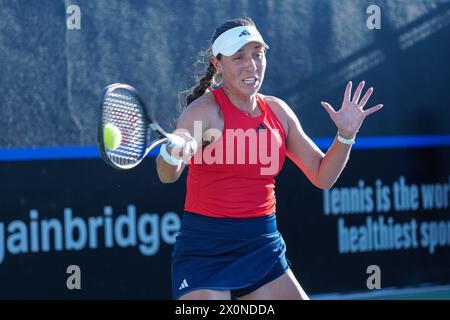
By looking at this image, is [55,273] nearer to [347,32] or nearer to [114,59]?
[114,59]

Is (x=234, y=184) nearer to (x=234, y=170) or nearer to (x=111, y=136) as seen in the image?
(x=234, y=170)

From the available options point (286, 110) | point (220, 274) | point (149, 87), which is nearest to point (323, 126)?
point (149, 87)

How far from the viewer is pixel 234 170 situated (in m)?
3.29

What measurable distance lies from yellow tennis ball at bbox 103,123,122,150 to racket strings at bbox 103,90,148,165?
0.04m

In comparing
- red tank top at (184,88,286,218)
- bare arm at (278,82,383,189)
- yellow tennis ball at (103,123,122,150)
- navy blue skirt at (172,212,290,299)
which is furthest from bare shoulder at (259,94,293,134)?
yellow tennis ball at (103,123,122,150)

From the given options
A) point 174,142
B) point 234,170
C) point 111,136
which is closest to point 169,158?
point 174,142

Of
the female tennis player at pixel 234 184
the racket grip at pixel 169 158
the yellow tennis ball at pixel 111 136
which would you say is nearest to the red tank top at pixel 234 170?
the female tennis player at pixel 234 184

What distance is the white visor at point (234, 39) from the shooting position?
11.1ft

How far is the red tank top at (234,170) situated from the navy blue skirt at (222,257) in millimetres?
42

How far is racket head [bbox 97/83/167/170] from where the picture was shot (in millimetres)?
3008

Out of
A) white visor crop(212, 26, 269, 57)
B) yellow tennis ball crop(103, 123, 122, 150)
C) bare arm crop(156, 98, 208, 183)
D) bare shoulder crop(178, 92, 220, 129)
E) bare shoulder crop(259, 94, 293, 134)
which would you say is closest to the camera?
yellow tennis ball crop(103, 123, 122, 150)

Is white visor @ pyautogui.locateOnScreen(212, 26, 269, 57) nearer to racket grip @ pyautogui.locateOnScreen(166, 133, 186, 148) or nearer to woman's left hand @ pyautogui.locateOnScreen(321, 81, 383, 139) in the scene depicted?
woman's left hand @ pyautogui.locateOnScreen(321, 81, 383, 139)

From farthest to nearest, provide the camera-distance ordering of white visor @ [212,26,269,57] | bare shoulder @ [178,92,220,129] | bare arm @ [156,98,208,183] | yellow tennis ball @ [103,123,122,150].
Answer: white visor @ [212,26,269,57]
bare shoulder @ [178,92,220,129]
bare arm @ [156,98,208,183]
yellow tennis ball @ [103,123,122,150]

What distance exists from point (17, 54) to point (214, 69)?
4.97 ft
